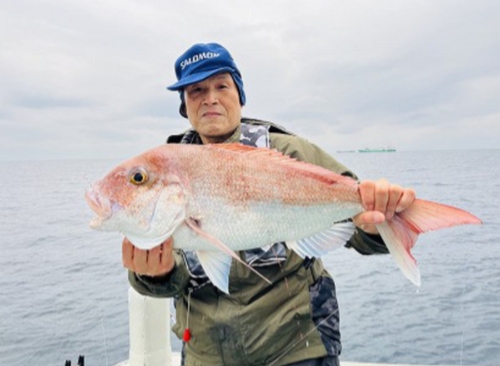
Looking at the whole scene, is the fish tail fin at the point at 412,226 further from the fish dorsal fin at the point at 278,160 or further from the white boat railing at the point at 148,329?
the white boat railing at the point at 148,329

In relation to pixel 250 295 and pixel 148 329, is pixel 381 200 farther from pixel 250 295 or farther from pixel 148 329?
pixel 148 329

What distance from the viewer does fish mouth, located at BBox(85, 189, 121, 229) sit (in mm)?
2123

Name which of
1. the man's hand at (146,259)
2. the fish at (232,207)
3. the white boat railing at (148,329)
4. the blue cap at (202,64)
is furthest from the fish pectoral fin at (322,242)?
the white boat railing at (148,329)

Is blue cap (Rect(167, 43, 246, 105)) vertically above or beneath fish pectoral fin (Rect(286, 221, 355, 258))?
above

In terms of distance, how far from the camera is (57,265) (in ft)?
51.0

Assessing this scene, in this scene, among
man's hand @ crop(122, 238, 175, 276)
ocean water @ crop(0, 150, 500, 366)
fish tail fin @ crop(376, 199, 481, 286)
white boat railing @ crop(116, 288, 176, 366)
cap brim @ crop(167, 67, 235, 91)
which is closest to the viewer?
fish tail fin @ crop(376, 199, 481, 286)

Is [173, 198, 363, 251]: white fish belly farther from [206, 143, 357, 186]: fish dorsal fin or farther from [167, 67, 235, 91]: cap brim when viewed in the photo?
[167, 67, 235, 91]: cap brim

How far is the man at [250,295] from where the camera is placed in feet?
9.21

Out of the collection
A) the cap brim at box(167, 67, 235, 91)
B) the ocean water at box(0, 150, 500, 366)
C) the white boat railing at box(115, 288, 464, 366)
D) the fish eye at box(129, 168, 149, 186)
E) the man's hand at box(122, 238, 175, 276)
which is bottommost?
the ocean water at box(0, 150, 500, 366)

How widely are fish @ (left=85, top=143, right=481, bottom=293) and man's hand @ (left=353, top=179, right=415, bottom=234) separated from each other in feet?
0.12

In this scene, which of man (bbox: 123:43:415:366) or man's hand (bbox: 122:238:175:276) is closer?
man's hand (bbox: 122:238:175:276)

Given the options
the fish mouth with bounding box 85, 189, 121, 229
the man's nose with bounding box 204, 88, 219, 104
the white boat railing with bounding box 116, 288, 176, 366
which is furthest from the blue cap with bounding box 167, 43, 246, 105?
the white boat railing with bounding box 116, 288, 176, 366

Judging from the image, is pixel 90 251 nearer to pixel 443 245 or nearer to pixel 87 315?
pixel 87 315

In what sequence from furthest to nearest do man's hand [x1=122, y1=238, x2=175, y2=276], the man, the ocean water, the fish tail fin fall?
1. the ocean water
2. the man
3. man's hand [x1=122, y1=238, x2=175, y2=276]
4. the fish tail fin
